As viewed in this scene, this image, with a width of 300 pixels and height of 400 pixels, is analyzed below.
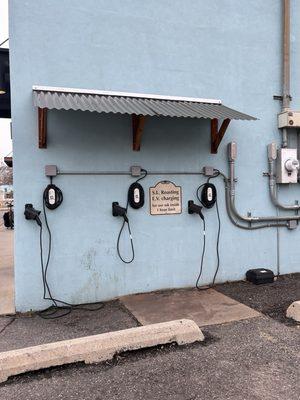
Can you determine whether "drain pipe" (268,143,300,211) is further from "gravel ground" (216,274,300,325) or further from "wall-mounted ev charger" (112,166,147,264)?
"wall-mounted ev charger" (112,166,147,264)

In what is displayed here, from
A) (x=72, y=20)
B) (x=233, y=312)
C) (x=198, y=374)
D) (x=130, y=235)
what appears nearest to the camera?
(x=198, y=374)

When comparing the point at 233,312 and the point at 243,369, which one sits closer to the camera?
the point at 243,369

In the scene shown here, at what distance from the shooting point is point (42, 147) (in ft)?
17.0

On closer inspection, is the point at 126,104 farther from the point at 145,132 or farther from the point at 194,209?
the point at 194,209

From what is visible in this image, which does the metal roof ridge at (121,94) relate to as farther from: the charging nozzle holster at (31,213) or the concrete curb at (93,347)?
the concrete curb at (93,347)

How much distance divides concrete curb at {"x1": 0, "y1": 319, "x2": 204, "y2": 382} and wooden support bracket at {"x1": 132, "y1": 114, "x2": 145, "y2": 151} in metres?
2.63

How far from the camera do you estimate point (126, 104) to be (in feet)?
16.7

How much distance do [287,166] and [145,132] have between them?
8.17ft

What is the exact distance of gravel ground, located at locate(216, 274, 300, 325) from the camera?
502cm

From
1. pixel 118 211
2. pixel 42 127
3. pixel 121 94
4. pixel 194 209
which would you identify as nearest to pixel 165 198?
pixel 194 209

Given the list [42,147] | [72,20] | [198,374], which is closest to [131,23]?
[72,20]

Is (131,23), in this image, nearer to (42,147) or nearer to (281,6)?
(42,147)

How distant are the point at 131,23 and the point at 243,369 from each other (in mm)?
4729

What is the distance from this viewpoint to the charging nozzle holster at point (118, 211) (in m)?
5.52
